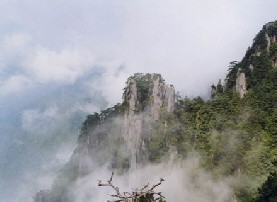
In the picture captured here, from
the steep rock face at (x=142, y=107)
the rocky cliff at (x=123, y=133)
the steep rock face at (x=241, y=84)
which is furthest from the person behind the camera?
the rocky cliff at (x=123, y=133)

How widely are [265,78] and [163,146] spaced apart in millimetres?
20971

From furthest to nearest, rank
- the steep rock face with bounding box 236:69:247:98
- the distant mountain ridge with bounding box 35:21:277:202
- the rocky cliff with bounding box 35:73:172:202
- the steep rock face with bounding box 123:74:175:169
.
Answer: the rocky cliff with bounding box 35:73:172:202
the steep rock face with bounding box 123:74:175:169
the steep rock face with bounding box 236:69:247:98
the distant mountain ridge with bounding box 35:21:277:202

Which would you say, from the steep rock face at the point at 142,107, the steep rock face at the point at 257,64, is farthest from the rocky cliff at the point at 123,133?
the steep rock face at the point at 257,64

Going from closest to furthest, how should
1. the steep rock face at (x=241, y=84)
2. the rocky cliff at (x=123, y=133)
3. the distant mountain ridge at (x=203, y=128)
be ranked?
the distant mountain ridge at (x=203, y=128), the steep rock face at (x=241, y=84), the rocky cliff at (x=123, y=133)

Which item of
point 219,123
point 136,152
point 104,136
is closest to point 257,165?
point 219,123

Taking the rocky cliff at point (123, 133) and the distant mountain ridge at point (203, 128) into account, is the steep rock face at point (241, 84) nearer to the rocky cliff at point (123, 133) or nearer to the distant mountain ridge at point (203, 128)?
the distant mountain ridge at point (203, 128)

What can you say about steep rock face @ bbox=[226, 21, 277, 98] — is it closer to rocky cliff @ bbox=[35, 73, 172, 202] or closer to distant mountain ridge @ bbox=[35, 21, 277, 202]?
distant mountain ridge @ bbox=[35, 21, 277, 202]

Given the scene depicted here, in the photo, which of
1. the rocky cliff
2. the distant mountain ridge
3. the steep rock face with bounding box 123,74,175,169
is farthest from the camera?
the rocky cliff

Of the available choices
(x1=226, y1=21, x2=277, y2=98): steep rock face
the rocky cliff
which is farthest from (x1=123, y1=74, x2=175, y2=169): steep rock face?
(x1=226, y1=21, x2=277, y2=98): steep rock face

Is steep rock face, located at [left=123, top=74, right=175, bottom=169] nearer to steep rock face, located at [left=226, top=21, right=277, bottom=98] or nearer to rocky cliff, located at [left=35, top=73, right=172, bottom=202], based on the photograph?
rocky cliff, located at [left=35, top=73, right=172, bottom=202]

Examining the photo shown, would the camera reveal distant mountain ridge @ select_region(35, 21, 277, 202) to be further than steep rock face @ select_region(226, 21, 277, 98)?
No

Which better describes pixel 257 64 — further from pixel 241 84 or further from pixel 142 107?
pixel 142 107

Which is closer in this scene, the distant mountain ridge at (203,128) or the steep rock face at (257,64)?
the distant mountain ridge at (203,128)

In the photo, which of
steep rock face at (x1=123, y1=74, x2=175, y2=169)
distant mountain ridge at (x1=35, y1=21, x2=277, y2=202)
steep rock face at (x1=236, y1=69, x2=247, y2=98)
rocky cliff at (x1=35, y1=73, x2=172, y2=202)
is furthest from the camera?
rocky cliff at (x1=35, y1=73, x2=172, y2=202)
